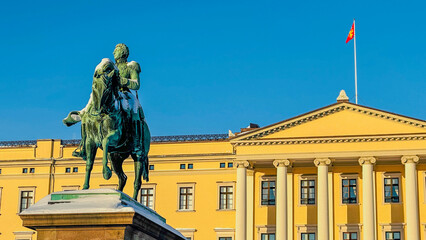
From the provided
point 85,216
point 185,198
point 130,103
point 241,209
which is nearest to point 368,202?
point 241,209

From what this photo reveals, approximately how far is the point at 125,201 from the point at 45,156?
4896cm

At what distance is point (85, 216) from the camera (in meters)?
9.99

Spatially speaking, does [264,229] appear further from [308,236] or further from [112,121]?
[112,121]

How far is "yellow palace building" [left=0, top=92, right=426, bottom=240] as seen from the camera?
165 feet

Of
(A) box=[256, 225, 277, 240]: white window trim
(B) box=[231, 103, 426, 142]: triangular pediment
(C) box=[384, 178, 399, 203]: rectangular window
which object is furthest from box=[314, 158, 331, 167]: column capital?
(A) box=[256, 225, 277, 240]: white window trim

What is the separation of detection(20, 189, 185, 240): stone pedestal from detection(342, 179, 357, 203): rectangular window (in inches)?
1703

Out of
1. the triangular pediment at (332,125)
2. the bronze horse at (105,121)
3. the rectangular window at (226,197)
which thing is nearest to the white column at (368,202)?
the triangular pediment at (332,125)

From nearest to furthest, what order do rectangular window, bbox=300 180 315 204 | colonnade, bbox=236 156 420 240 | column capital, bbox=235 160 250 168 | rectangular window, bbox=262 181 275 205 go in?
1. colonnade, bbox=236 156 420 240
2. column capital, bbox=235 160 250 168
3. rectangular window, bbox=300 180 315 204
4. rectangular window, bbox=262 181 275 205

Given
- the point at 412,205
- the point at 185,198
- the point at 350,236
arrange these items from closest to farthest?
1. the point at 412,205
2. the point at 350,236
3. the point at 185,198

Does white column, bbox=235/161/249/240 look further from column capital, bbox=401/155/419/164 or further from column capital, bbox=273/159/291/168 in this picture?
column capital, bbox=401/155/419/164

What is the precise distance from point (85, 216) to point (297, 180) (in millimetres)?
43870

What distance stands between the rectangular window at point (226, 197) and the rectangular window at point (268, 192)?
90.1 inches

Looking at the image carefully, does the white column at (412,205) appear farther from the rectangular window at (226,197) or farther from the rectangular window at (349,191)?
the rectangular window at (226,197)

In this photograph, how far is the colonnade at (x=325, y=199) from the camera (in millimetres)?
48938
